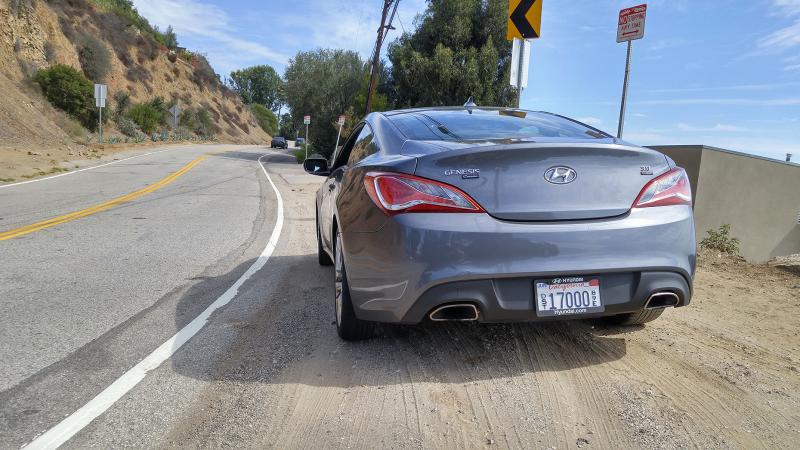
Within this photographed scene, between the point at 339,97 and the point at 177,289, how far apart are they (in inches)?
1376

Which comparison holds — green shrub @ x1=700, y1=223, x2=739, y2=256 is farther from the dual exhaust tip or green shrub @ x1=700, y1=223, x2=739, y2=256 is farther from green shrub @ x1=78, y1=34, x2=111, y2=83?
green shrub @ x1=78, y1=34, x2=111, y2=83

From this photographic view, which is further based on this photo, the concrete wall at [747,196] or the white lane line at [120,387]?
the concrete wall at [747,196]

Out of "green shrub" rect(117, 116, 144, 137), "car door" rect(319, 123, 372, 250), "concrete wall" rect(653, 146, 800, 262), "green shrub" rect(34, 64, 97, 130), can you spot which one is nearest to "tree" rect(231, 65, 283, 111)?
"green shrub" rect(117, 116, 144, 137)

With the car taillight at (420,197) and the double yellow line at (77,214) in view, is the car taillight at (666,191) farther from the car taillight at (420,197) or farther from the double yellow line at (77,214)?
the double yellow line at (77,214)

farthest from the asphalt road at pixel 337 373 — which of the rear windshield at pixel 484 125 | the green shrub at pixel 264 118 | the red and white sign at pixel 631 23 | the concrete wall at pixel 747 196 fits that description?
the green shrub at pixel 264 118

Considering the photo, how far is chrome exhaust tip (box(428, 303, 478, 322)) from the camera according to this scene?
299 centimetres

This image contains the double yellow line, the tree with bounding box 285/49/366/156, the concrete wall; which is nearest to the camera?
the double yellow line

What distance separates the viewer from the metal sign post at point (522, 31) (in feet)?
24.1

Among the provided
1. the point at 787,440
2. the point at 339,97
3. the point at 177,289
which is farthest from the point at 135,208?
the point at 339,97

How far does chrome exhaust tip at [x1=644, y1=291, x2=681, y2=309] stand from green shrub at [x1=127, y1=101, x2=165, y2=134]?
1910 inches

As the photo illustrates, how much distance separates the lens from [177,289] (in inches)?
205

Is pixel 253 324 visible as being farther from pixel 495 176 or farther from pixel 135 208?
pixel 135 208

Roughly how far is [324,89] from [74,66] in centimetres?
1871

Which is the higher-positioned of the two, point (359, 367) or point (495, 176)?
point (495, 176)
